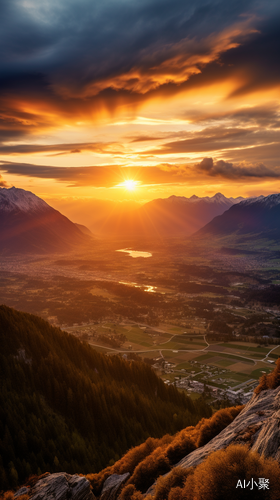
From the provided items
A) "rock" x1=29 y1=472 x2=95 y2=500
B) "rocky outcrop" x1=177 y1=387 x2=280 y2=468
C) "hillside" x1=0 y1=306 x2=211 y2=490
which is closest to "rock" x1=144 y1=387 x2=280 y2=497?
"rocky outcrop" x1=177 y1=387 x2=280 y2=468

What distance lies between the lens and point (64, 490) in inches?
1398

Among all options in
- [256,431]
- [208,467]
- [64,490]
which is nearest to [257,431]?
[256,431]

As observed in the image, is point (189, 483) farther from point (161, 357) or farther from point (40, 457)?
point (161, 357)

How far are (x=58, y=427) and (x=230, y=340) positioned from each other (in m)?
121

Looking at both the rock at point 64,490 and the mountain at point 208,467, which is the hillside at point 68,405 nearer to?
the rock at point 64,490

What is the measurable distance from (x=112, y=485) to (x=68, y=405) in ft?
140

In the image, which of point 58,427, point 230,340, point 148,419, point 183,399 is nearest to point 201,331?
point 230,340

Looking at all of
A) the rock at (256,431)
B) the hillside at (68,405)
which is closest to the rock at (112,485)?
the rock at (256,431)

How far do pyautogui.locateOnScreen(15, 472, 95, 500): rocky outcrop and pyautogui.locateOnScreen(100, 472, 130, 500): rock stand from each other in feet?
4.88

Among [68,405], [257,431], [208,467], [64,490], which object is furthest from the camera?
[68,405]

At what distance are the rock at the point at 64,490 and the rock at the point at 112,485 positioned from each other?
1488 millimetres

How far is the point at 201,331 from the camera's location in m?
188

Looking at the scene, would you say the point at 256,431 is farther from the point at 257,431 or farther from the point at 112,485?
the point at 112,485

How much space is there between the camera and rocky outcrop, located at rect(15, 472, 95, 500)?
35.1m
